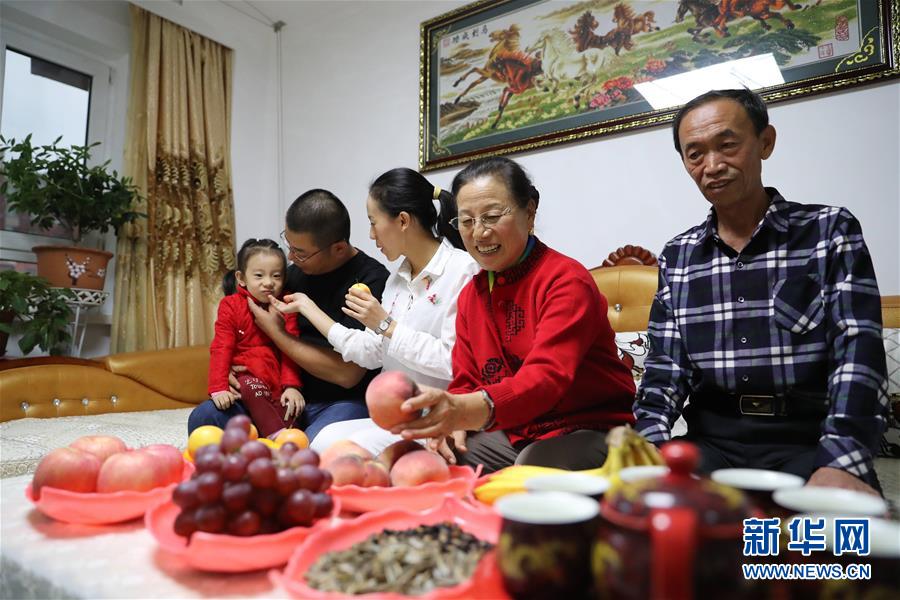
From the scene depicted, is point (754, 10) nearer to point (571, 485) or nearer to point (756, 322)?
point (756, 322)

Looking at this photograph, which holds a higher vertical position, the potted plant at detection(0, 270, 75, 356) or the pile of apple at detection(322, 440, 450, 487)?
the potted plant at detection(0, 270, 75, 356)

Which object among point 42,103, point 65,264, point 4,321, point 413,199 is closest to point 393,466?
point 413,199

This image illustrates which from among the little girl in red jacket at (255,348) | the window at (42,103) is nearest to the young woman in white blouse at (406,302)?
the little girl in red jacket at (255,348)

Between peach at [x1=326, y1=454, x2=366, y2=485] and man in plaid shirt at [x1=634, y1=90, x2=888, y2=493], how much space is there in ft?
2.24

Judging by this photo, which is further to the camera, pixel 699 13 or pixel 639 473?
pixel 699 13

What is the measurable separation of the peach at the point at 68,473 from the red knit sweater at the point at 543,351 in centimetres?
65

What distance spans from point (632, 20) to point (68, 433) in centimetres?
273

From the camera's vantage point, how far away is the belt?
120 cm

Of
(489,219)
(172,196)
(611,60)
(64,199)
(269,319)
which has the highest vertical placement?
(611,60)

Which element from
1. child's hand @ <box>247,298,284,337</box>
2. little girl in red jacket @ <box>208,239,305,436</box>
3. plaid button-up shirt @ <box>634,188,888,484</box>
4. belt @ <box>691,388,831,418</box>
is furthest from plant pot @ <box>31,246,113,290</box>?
belt @ <box>691,388,831,418</box>

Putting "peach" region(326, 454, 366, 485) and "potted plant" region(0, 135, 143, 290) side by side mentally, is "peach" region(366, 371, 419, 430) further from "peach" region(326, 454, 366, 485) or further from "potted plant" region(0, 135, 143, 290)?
"potted plant" region(0, 135, 143, 290)

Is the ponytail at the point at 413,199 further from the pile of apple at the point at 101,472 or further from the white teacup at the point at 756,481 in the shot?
the white teacup at the point at 756,481

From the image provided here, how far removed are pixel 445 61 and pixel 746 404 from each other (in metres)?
2.50

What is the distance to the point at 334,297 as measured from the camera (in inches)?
82.0
